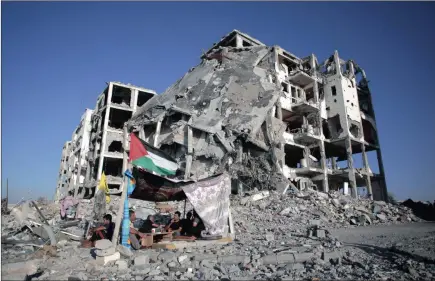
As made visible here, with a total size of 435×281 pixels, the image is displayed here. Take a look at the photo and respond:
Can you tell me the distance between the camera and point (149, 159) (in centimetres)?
848

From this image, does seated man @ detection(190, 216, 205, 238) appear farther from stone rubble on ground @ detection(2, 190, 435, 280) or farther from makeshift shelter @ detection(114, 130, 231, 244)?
stone rubble on ground @ detection(2, 190, 435, 280)

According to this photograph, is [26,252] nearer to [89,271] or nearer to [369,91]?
[89,271]

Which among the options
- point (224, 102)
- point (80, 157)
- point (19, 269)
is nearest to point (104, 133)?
point (80, 157)

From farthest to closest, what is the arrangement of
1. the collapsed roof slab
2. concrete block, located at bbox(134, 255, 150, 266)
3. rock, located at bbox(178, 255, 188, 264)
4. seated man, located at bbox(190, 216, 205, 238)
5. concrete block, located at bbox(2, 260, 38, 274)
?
the collapsed roof slab
seated man, located at bbox(190, 216, 205, 238)
rock, located at bbox(178, 255, 188, 264)
concrete block, located at bbox(134, 255, 150, 266)
concrete block, located at bbox(2, 260, 38, 274)

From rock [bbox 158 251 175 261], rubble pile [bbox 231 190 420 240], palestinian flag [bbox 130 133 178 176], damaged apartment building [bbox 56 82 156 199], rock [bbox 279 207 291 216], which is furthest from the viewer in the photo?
damaged apartment building [bbox 56 82 156 199]

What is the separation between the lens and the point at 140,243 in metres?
8.68

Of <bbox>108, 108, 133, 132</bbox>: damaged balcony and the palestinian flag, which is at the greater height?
<bbox>108, 108, 133, 132</bbox>: damaged balcony

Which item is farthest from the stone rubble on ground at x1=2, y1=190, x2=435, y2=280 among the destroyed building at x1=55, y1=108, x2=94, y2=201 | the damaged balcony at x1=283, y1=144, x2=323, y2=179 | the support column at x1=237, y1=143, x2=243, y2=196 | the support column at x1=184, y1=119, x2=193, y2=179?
the destroyed building at x1=55, y1=108, x2=94, y2=201

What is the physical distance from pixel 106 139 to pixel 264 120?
19.9 meters

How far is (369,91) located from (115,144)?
114 ft

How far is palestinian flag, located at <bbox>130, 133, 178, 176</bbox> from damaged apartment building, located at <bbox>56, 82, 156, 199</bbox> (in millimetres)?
23297

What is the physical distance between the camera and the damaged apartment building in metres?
32.2

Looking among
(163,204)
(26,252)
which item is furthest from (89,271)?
(163,204)

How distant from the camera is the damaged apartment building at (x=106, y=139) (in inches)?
1270
